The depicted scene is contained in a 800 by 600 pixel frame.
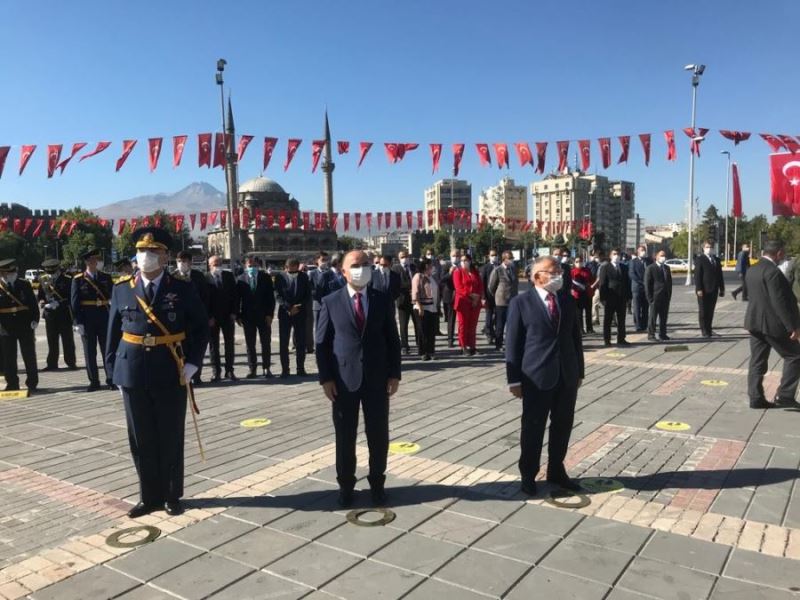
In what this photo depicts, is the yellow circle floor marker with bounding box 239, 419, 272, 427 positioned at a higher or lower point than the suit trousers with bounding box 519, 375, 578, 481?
lower

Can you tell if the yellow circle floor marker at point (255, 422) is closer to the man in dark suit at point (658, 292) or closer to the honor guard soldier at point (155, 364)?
the honor guard soldier at point (155, 364)

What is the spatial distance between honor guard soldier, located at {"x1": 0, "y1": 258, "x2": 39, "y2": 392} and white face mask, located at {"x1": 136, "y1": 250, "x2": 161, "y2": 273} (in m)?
6.07

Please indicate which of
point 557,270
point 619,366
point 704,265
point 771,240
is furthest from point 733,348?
point 557,270

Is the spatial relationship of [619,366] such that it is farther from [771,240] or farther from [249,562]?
[249,562]

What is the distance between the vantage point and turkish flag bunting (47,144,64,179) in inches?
822

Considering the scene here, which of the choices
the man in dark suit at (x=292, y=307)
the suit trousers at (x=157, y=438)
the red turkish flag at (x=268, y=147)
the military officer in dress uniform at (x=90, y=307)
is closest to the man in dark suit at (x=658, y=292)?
the man in dark suit at (x=292, y=307)

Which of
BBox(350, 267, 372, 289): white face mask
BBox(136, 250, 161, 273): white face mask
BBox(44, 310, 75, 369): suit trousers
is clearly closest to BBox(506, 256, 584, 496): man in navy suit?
BBox(350, 267, 372, 289): white face mask

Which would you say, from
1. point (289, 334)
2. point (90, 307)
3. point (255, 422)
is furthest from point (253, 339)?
point (255, 422)

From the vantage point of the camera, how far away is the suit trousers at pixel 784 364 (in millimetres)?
7102

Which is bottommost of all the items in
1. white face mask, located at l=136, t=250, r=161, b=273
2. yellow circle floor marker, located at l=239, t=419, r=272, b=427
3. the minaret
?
yellow circle floor marker, located at l=239, t=419, r=272, b=427

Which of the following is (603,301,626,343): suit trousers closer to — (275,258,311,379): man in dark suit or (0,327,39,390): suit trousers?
(275,258,311,379): man in dark suit

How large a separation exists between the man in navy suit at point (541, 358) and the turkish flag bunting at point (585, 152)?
1889 centimetres

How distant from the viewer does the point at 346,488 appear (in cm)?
454

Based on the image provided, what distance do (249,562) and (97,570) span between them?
0.89 metres
